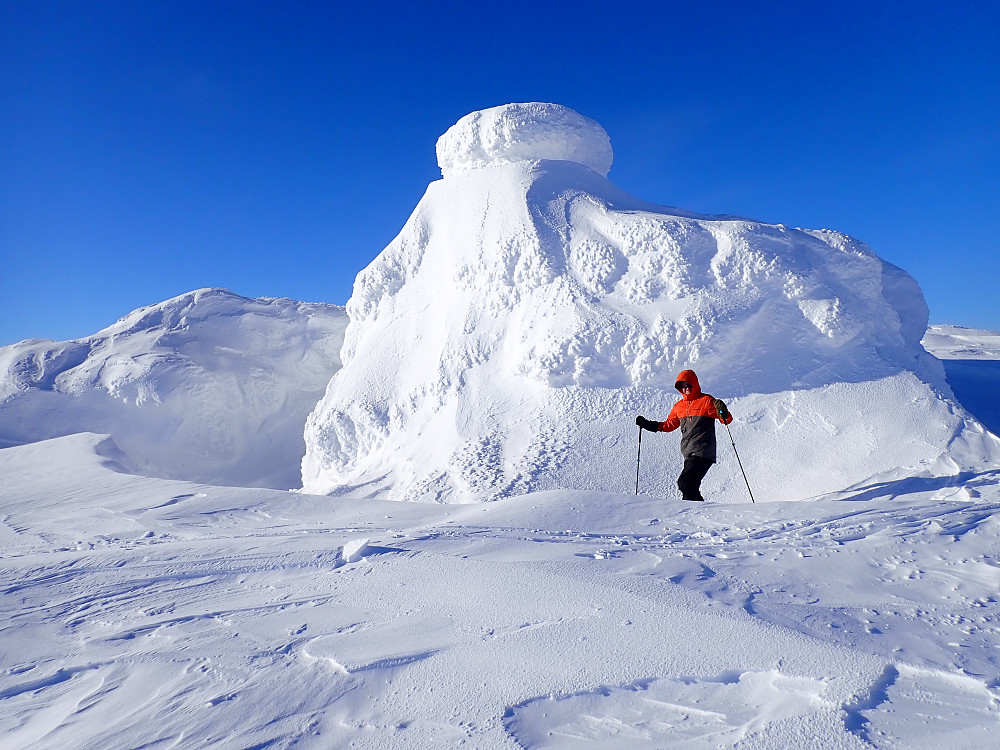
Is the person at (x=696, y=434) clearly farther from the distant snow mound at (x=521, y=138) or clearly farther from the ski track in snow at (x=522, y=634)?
the distant snow mound at (x=521, y=138)

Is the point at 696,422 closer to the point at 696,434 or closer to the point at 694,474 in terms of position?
the point at 696,434

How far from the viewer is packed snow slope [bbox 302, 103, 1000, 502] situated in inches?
343

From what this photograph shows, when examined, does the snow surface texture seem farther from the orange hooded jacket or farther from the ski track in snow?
the ski track in snow

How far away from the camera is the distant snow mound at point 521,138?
519 inches

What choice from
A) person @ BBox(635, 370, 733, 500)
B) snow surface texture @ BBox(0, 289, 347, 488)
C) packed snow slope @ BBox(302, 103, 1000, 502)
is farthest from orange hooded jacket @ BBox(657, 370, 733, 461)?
snow surface texture @ BBox(0, 289, 347, 488)

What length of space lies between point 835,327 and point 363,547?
9.05 m

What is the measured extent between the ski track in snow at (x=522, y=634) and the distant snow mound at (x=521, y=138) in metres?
10.7

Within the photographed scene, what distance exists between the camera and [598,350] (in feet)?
33.1

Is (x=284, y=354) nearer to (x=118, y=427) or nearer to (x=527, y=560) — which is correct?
(x=118, y=427)

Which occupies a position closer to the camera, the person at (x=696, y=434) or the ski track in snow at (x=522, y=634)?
the ski track in snow at (x=522, y=634)

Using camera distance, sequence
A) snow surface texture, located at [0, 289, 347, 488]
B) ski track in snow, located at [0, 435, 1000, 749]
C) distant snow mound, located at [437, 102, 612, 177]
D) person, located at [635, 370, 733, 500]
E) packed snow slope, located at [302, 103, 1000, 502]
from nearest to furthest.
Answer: ski track in snow, located at [0, 435, 1000, 749], person, located at [635, 370, 733, 500], packed snow slope, located at [302, 103, 1000, 502], distant snow mound, located at [437, 102, 612, 177], snow surface texture, located at [0, 289, 347, 488]

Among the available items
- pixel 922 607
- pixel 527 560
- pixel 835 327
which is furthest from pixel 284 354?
pixel 922 607

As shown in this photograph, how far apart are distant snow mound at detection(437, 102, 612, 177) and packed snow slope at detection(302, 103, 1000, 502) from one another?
0.05 m

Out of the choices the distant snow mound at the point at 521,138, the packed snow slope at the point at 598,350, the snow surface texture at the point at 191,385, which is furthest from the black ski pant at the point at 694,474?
the snow surface texture at the point at 191,385
